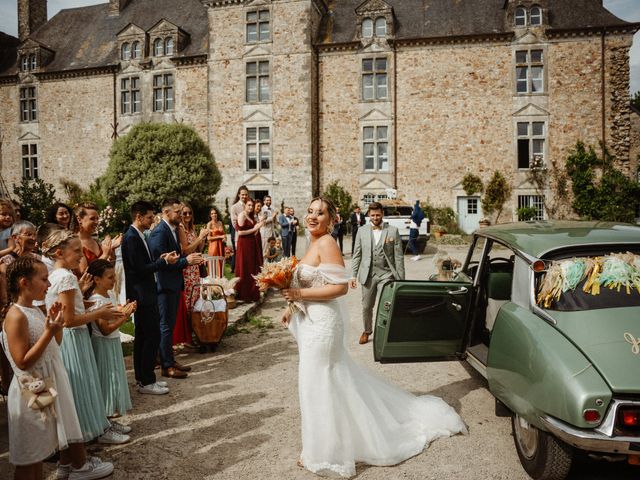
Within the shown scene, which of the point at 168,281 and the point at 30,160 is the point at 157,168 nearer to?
the point at 30,160

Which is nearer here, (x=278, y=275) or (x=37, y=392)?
(x=37, y=392)

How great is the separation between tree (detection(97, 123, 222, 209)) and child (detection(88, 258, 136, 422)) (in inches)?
719

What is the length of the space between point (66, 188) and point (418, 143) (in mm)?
20412

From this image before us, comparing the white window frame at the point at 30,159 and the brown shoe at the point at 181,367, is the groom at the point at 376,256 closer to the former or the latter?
the brown shoe at the point at 181,367

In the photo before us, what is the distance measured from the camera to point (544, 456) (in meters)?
3.29

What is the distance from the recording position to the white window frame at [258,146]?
25.5 metres

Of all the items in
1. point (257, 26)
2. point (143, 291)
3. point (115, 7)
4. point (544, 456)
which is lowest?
point (544, 456)

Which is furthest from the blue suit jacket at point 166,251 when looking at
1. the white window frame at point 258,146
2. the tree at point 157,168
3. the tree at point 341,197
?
the white window frame at point 258,146

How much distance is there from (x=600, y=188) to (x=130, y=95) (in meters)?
25.5

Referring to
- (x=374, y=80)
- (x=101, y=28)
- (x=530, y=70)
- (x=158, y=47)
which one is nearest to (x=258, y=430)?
(x=374, y=80)

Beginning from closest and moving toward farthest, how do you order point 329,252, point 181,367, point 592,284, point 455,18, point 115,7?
point 592,284 → point 329,252 → point 181,367 → point 455,18 → point 115,7

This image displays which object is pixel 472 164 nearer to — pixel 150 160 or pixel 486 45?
pixel 486 45

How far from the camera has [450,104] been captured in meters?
24.2

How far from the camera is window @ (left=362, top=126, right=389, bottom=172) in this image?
986 inches
